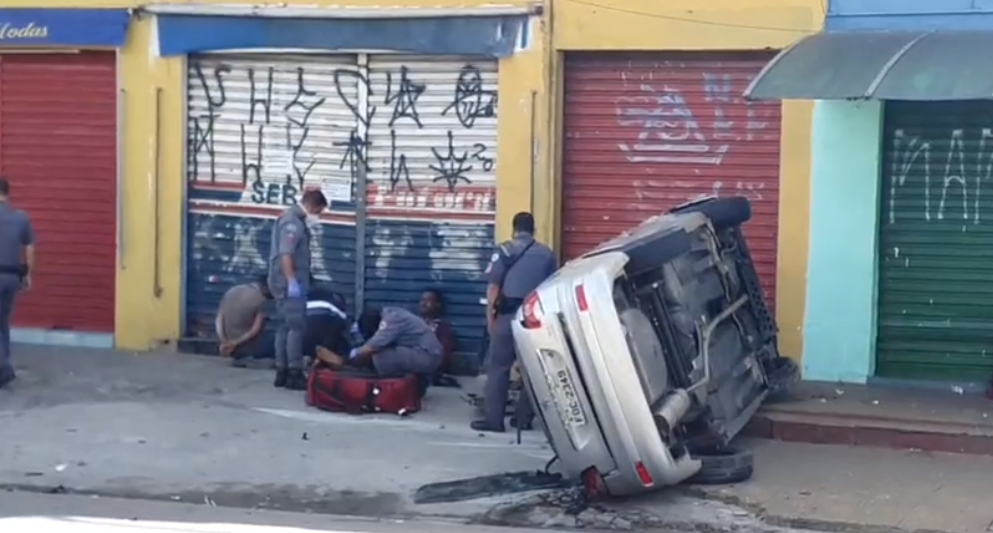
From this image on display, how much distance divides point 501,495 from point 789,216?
4.33m

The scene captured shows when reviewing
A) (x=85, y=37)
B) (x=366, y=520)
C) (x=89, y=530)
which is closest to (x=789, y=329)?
(x=366, y=520)

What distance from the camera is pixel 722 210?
37.9ft

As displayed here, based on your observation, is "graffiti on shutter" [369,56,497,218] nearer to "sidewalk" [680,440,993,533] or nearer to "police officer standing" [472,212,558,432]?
"police officer standing" [472,212,558,432]

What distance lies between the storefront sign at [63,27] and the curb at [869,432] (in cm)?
678

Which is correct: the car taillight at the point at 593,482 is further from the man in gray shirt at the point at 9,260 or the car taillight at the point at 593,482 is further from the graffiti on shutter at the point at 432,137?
the man in gray shirt at the point at 9,260

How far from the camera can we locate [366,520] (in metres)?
9.50

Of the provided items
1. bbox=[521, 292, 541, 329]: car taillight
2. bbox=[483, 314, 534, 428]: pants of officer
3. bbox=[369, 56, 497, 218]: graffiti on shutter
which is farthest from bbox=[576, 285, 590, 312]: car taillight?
bbox=[369, 56, 497, 218]: graffiti on shutter

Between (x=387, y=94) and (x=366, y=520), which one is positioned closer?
(x=366, y=520)

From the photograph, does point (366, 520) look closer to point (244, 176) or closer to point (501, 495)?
point (501, 495)

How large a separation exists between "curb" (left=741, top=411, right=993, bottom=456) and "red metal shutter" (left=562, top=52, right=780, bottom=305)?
2035 millimetres

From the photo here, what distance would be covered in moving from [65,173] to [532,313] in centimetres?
724

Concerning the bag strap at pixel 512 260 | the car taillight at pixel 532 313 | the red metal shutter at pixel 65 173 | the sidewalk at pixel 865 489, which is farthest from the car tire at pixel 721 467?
the red metal shutter at pixel 65 173

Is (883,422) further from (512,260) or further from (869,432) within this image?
(512,260)

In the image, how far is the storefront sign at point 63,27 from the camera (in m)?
14.9
